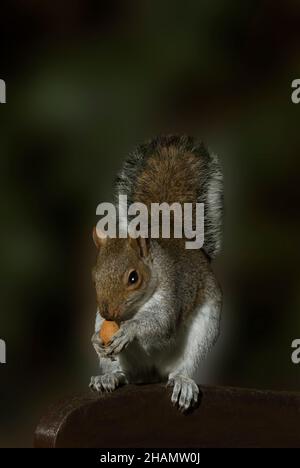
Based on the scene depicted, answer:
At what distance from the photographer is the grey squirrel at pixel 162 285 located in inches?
62.7

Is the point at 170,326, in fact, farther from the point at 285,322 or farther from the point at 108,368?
the point at 285,322

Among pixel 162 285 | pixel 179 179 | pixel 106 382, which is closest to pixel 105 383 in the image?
pixel 106 382

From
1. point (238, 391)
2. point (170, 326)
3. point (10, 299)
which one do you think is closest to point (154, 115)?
point (10, 299)

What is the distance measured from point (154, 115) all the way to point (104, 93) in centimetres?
14

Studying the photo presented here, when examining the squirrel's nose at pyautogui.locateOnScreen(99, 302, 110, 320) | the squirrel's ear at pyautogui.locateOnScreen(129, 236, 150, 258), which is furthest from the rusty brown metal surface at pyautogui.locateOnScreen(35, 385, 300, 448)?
the squirrel's ear at pyautogui.locateOnScreen(129, 236, 150, 258)

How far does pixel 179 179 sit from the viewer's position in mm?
2080

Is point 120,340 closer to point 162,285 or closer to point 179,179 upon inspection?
point 162,285

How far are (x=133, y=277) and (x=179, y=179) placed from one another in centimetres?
48

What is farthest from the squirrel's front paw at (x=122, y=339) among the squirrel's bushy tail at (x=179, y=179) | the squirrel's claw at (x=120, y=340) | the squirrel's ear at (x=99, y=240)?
the squirrel's bushy tail at (x=179, y=179)

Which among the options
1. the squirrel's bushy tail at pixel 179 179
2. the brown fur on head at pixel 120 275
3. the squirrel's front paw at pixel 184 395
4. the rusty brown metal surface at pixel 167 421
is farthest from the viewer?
the squirrel's bushy tail at pixel 179 179

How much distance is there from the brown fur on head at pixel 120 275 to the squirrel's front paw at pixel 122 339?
2cm

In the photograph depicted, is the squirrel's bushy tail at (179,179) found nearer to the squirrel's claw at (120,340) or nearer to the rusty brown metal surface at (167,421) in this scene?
the squirrel's claw at (120,340)

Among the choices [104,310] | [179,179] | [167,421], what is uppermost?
[179,179]

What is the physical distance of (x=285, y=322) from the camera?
3.23 metres
